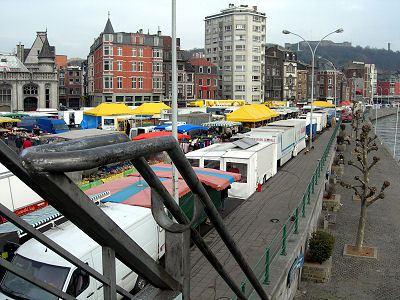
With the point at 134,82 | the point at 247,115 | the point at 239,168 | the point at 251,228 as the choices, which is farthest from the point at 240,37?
the point at 251,228

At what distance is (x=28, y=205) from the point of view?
14.6 metres

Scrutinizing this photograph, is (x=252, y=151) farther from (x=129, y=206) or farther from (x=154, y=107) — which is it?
(x=154, y=107)

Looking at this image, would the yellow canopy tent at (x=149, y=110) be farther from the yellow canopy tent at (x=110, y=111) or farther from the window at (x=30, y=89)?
the window at (x=30, y=89)

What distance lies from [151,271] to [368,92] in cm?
21123

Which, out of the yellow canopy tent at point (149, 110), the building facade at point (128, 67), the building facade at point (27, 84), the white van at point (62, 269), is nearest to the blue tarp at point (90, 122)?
the yellow canopy tent at point (149, 110)

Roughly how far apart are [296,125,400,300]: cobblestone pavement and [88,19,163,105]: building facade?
2185 inches

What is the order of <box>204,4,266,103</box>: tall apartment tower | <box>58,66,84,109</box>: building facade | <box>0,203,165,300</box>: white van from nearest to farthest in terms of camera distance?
1. <box>0,203,165,300</box>: white van
2. <box>204,4,266,103</box>: tall apartment tower
3. <box>58,66,84,109</box>: building facade

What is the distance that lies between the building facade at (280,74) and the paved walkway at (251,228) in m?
88.6

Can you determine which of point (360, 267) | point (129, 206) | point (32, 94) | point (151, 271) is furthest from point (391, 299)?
point (32, 94)

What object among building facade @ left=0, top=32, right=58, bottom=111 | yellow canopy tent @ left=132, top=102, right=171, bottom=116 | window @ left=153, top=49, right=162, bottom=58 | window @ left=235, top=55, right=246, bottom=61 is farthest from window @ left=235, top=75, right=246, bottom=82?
yellow canopy tent @ left=132, top=102, right=171, bottom=116

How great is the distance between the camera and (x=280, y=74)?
380 feet

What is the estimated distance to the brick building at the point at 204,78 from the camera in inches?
3728

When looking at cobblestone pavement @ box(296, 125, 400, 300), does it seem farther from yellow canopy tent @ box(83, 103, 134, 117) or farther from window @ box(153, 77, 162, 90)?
window @ box(153, 77, 162, 90)

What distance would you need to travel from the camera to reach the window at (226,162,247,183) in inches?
744
